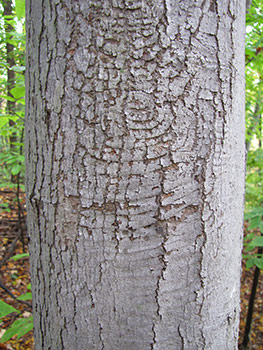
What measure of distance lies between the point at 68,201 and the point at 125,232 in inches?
7.0

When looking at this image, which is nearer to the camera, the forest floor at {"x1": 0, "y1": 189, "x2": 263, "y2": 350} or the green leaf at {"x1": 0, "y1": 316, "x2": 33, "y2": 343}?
the green leaf at {"x1": 0, "y1": 316, "x2": 33, "y2": 343}

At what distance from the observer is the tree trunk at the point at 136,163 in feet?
2.02

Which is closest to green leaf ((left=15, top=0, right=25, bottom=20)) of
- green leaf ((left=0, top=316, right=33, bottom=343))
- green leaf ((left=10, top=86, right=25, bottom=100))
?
green leaf ((left=10, top=86, right=25, bottom=100))

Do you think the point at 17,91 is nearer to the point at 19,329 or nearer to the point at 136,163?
the point at 136,163

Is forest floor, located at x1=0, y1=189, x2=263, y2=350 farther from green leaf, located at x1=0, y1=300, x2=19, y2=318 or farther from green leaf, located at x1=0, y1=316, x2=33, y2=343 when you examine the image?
green leaf, located at x1=0, y1=300, x2=19, y2=318

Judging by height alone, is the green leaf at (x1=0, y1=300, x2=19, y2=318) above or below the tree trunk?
below

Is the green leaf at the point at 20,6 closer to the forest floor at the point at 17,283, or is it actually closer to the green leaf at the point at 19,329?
the green leaf at the point at 19,329

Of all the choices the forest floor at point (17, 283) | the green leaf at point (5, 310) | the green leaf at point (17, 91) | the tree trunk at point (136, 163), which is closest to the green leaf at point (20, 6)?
the green leaf at point (17, 91)

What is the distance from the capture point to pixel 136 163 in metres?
0.63

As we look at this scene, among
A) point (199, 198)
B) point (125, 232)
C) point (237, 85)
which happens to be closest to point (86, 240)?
point (125, 232)

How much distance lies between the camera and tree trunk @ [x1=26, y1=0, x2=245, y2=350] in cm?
62

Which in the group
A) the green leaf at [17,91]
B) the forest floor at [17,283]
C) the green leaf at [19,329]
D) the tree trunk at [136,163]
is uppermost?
the green leaf at [17,91]

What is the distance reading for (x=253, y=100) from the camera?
3057 mm

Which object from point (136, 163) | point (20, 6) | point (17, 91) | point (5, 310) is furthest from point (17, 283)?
point (136, 163)
